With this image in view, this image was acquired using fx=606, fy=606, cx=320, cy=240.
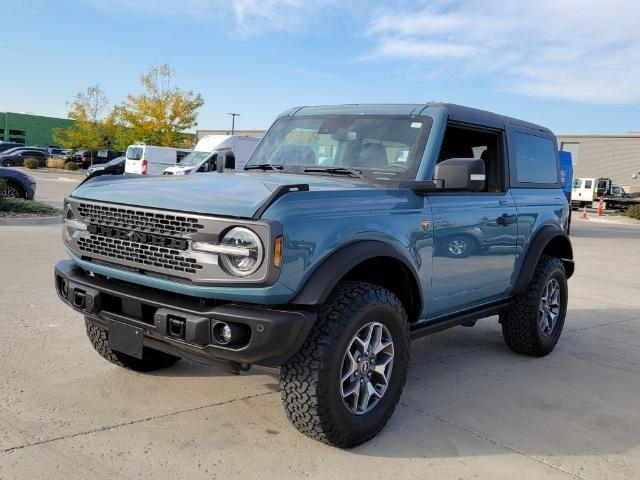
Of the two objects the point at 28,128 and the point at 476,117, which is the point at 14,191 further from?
the point at 28,128

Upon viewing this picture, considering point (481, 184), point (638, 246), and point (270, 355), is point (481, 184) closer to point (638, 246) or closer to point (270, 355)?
point (270, 355)

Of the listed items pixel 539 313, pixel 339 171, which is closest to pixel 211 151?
pixel 539 313

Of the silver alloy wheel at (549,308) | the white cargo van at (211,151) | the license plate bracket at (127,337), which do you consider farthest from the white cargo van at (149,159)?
the license plate bracket at (127,337)

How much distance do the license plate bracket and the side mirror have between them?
6.48 ft

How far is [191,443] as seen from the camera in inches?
128

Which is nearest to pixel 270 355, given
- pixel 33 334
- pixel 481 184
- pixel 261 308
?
pixel 261 308

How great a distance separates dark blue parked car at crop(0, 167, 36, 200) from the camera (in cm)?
1467

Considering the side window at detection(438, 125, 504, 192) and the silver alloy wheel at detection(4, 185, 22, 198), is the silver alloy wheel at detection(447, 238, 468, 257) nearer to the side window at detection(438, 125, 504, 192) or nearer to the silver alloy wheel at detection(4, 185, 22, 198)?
the side window at detection(438, 125, 504, 192)

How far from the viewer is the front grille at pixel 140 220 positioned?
3004 mm

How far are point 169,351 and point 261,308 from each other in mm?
660

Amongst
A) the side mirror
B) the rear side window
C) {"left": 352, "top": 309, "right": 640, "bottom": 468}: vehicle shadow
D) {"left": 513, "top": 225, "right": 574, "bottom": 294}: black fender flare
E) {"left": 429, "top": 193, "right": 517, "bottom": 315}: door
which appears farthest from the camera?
the rear side window

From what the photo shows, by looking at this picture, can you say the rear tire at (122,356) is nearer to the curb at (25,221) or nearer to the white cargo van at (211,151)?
the curb at (25,221)

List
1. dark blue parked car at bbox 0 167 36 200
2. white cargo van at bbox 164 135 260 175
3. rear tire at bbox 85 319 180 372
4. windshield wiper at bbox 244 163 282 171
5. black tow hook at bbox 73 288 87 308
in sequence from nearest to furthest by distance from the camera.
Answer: black tow hook at bbox 73 288 87 308 → rear tire at bbox 85 319 180 372 → windshield wiper at bbox 244 163 282 171 → dark blue parked car at bbox 0 167 36 200 → white cargo van at bbox 164 135 260 175

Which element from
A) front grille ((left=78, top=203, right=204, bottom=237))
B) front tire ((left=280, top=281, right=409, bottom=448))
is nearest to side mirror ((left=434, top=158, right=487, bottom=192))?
front tire ((left=280, top=281, right=409, bottom=448))
